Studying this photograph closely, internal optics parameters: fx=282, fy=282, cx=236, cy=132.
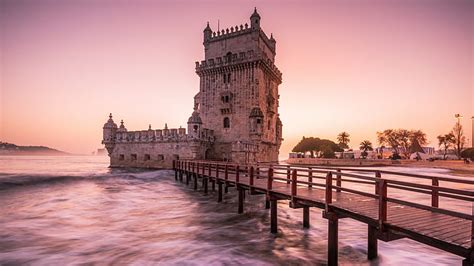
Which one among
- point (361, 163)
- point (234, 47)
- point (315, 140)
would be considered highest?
point (234, 47)

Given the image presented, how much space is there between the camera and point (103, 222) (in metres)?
14.3

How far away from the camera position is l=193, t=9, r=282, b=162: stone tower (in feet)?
113

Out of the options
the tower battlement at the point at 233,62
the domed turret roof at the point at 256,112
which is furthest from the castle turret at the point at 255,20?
the domed turret roof at the point at 256,112

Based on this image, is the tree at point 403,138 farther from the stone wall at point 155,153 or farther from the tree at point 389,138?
the stone wall at point 155,153

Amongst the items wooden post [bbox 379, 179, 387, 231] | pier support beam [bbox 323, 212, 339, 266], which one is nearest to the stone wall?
pier support beam [bbox 323, 212, 339, 266]

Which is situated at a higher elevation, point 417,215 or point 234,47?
point 234,47

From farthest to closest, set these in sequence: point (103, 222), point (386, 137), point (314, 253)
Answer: point (386, 137) < point (103, 222) < point (314, 253)

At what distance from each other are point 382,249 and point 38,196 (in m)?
24.3

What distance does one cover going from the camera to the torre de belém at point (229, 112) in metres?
34.5

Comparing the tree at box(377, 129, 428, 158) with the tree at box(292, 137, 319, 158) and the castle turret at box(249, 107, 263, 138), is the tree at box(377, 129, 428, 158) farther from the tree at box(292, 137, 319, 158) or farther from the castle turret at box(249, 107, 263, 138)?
the castle turret at box(249, 107, 263, 138)

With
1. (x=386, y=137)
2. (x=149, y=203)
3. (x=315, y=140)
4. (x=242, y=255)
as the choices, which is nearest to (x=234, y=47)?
(x=149, y=203)

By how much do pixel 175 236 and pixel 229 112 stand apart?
84.3 ft

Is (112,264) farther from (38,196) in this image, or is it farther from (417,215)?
(38,196)

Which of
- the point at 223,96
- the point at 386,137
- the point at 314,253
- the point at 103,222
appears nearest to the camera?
the point at 314,253
